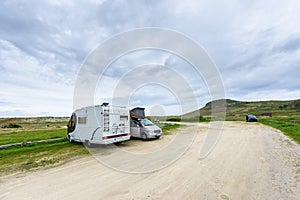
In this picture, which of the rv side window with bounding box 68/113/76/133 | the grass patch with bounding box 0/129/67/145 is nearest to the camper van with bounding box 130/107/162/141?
the rv side window with bounding box 68/113/76/133

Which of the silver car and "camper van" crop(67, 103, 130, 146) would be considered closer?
"camper van" crop(67, 103, 130, 146)

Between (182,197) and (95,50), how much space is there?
13.0m

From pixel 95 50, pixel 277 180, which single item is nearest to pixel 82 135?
pixel 95 50

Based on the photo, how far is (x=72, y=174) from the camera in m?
5.60

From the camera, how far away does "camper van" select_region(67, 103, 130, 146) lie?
31.2 ft

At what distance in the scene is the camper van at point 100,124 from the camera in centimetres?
952

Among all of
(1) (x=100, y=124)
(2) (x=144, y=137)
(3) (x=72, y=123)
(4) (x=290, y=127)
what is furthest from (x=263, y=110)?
(1) (x=100, y=124)

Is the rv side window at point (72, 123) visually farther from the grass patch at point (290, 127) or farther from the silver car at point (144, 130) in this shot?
the grass patch at point (290, 127)

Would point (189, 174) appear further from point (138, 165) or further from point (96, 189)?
point (96, 189)

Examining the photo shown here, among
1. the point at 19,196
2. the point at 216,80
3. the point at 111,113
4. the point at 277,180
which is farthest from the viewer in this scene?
the point at 216,80

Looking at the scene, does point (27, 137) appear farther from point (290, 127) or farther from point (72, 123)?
point (290, 127)

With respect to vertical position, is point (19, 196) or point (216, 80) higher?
point (216, 80)

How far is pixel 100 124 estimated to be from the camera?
946 cm

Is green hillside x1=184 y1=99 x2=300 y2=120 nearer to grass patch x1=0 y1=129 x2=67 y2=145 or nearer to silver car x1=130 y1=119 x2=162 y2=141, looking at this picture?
silver car x1=130 y1=119 x2=162 y2=141
